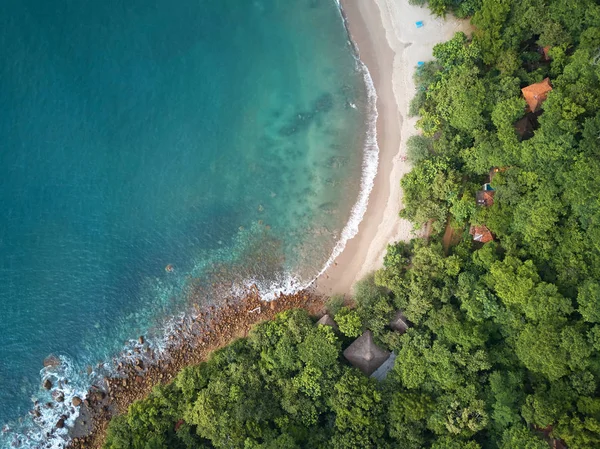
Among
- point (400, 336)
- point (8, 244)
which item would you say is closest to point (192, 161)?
point (8, 244)

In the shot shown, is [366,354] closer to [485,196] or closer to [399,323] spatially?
[399,323]

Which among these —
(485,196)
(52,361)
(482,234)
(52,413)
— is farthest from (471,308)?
(52,413)

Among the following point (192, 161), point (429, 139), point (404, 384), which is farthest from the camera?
point (192, 161)

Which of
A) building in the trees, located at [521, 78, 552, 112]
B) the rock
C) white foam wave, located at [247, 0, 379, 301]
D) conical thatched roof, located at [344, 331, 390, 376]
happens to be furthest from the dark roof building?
the rock

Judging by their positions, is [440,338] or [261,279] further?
[261,279]

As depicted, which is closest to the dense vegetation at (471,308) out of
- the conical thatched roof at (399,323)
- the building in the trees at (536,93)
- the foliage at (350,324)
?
the foliage at (350,324)

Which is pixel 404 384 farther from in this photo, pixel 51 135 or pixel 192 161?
pixel 51 135
